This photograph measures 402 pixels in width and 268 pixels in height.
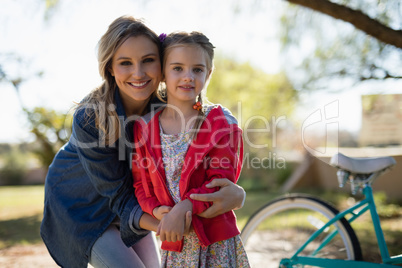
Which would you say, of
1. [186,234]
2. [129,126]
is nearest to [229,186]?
[186,234]

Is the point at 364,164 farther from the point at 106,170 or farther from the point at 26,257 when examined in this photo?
the point at 26,257

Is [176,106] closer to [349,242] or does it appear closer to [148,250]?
[148,250]

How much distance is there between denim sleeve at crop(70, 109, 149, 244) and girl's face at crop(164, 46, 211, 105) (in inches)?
17.0

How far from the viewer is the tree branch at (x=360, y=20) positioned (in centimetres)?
304

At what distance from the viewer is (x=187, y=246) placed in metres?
1.63

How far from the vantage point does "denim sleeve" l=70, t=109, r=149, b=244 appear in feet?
5.77

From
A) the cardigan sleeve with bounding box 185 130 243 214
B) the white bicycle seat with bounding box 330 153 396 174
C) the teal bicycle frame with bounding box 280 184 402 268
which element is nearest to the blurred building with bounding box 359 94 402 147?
the white bicycle seat with bounding box 330 153 396 174

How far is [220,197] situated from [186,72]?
23.4 inches

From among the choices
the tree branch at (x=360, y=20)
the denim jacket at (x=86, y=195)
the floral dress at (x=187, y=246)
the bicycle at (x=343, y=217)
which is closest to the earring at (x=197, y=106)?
the floral dress at (x=187, y=246)

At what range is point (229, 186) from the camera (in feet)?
5.23

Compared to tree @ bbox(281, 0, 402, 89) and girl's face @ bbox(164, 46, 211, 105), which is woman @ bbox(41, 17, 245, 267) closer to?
girl's face @ bbox(164, 46, 211, 105)


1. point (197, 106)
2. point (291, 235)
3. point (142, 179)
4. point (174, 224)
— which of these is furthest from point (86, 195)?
point (291, 235)

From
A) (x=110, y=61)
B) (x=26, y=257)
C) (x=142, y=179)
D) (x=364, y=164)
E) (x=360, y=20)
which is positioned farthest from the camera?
(x=26, y=257)

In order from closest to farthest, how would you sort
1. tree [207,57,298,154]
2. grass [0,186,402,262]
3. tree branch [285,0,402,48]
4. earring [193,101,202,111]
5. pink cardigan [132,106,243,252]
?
pink cardigan [132,106,243,252] < earring [193,101,202,111] < tree branch [285,0,402,48] < grass [0,186,402,262] < tree [207,57,298,154]
